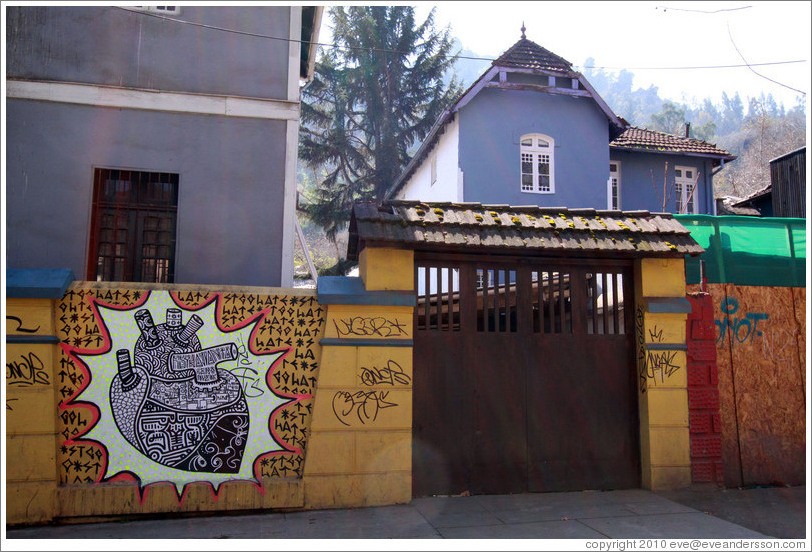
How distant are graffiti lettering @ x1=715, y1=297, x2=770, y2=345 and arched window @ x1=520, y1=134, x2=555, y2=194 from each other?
10.7 meters

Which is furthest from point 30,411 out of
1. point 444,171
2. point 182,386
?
point 444,171

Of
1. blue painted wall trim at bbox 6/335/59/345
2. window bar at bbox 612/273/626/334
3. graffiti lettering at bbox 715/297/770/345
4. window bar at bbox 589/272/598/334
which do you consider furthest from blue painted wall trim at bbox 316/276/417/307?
graffiti lettering at bbox 715/297/770/345

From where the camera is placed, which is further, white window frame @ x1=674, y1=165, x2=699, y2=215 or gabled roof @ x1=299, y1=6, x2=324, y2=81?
white window frame @ x1=674, y1=165, x2=699, y2=215

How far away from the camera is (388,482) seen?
663cm

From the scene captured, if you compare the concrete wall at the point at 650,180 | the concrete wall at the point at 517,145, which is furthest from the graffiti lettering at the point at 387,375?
the concrete wall at the point at 650,180

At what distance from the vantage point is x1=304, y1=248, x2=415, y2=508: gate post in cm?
653

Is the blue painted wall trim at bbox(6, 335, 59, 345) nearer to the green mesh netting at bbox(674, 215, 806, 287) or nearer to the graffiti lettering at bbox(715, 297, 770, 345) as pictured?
the green mesh netting at bbox(674, 215, 806, 287)

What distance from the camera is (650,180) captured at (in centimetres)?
2036

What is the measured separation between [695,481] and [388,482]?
3.74 meters

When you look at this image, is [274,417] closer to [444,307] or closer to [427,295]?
[427,295]

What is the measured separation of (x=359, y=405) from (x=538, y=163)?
44.5 ft

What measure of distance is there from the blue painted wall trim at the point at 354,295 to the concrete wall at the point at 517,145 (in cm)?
1109

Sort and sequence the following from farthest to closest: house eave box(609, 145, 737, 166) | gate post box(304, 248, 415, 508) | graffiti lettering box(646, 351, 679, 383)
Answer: house eave box(609, 145, 737, 166) → graffiti lettering box(646, 351, 679, 383) → gate post box(304, 248, 415, 508)

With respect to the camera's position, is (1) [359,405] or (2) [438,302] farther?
(2) [438,302]
